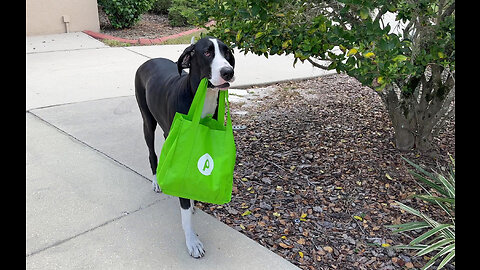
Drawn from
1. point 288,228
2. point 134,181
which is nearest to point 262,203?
point 288,228

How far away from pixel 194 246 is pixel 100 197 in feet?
3.70

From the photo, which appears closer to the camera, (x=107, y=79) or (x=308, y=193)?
(x=308, y=193)

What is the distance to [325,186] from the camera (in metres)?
3.82

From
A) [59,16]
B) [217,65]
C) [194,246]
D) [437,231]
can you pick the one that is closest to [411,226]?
[437,231]

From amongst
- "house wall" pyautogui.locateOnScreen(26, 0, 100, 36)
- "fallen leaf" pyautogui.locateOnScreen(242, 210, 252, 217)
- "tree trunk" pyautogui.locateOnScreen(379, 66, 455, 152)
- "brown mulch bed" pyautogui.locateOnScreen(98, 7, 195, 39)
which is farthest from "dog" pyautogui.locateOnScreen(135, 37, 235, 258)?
"house wall" pyautogui.locateOnScreen(26, 0, 100, 36)

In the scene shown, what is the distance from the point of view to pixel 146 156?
4352mm

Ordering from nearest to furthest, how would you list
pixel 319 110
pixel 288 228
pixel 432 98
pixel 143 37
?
pixel 288 228
pixel 432 98
pixel 319 110
pixel 143 37

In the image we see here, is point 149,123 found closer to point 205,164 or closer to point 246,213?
point 246,213

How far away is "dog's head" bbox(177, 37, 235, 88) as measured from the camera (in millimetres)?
2584

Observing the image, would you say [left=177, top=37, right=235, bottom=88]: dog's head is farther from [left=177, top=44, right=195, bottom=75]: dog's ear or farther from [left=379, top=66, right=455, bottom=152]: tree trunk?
[left=379, top=66, right=455, bottom=152]: tree trunk

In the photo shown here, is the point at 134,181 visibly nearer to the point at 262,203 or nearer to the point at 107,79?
the point at 262,203

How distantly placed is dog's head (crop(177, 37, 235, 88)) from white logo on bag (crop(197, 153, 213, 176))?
1.49 ft
